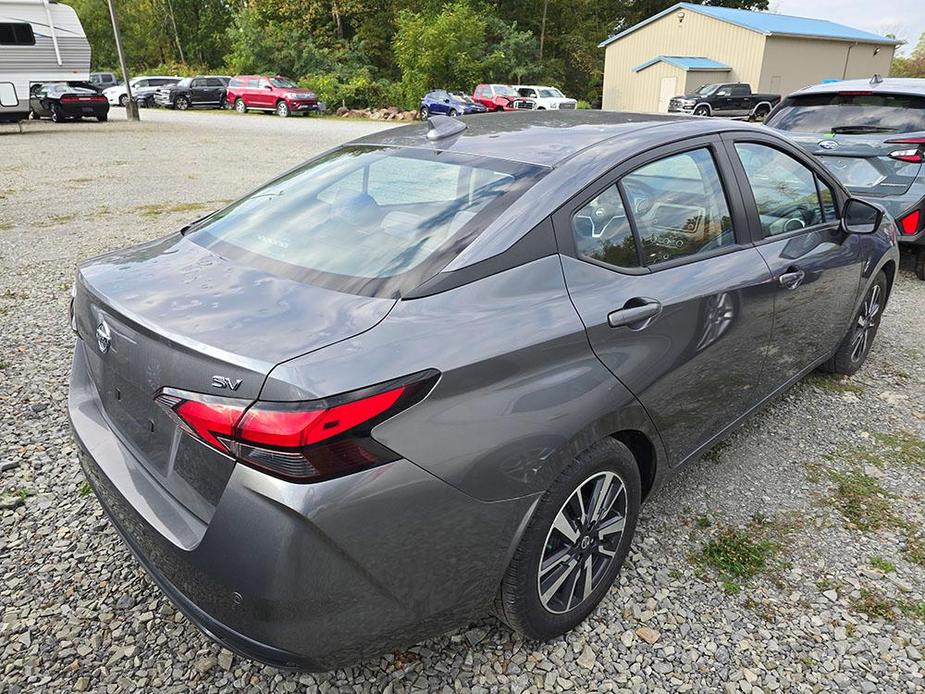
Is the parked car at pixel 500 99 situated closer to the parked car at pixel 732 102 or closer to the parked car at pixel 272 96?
the parked car at pixel 732 102

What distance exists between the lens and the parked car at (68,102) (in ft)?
69.0

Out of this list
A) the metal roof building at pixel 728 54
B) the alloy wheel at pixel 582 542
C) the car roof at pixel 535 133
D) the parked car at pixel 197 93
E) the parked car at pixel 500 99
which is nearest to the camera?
the alloy wheel at pixel 582 542

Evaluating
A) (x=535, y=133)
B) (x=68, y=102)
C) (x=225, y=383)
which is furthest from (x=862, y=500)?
(x=68, y=102)

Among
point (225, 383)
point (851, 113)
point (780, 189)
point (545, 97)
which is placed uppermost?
point (851, 113)

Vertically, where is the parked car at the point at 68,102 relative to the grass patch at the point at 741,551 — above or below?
above

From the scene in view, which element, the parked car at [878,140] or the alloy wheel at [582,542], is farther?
the parked car at [878,140]

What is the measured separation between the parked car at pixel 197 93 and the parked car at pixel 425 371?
3496 cm

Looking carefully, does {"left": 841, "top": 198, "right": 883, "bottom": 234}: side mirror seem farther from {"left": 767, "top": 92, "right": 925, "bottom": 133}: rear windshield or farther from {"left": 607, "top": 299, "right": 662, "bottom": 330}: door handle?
{"left": 767, "top": 92, "right": 925, "bottom": 133}: rear windshield

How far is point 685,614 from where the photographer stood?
2.34 m

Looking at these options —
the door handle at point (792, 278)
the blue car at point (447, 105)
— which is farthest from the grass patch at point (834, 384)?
the blue car at point (447, 105)

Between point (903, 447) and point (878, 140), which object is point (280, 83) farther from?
point (903, 447)

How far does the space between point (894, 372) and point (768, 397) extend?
1.82 metres

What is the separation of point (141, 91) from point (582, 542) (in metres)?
40.5

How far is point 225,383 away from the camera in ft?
5.11
